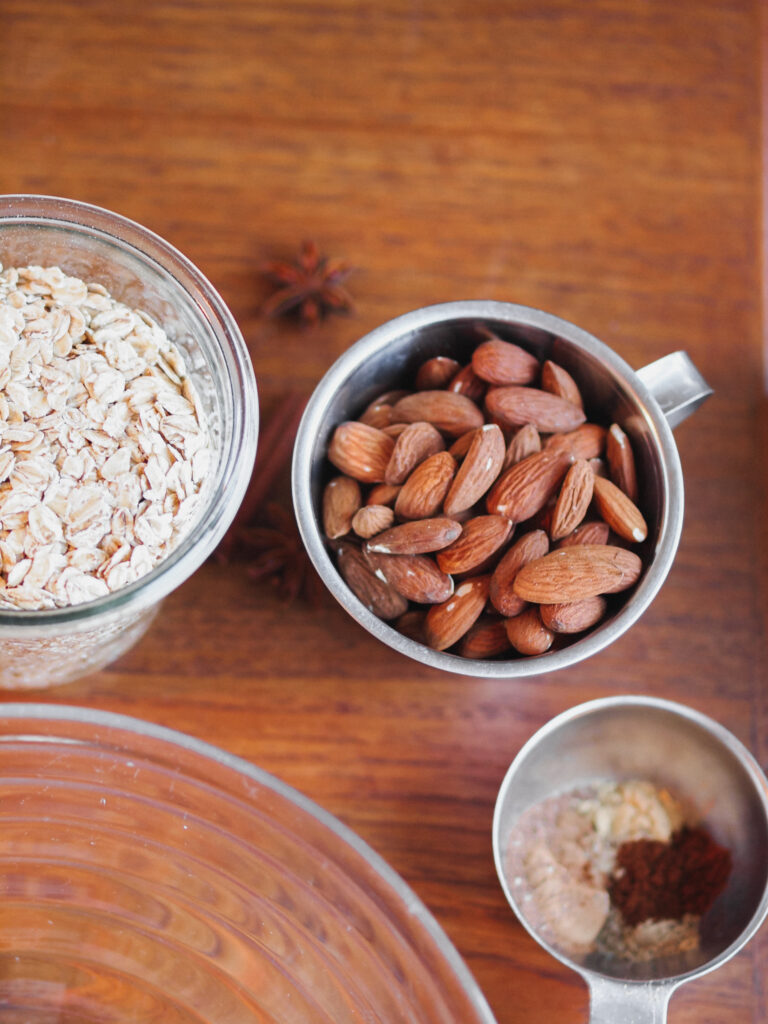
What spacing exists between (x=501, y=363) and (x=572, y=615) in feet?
0.52

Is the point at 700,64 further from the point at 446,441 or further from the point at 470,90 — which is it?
the point at 446,441

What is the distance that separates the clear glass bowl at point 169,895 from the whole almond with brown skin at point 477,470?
19 centimetres

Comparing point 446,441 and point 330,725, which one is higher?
point 446,441

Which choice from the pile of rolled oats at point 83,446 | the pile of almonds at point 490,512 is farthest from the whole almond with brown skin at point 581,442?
the pile of rolled oats at point 83,446

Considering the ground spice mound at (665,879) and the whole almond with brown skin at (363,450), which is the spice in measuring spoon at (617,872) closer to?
the ground spice mound at (665,879)

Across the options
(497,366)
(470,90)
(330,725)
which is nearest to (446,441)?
(497,366)

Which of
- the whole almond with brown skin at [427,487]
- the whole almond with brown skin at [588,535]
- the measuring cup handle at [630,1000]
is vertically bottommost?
the measuring cup handle at [630,1000]

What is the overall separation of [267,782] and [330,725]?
85mm

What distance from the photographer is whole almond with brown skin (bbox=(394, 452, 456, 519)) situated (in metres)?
0.55

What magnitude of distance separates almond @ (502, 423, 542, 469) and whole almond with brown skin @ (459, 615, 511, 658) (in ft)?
0.32

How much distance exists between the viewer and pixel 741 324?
69 centimetres

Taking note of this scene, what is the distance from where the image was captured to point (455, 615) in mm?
543

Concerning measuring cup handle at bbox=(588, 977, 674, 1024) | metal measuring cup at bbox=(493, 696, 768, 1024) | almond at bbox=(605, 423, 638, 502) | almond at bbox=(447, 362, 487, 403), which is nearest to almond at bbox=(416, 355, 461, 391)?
almond at bbox=(447, 362, 487, 403)

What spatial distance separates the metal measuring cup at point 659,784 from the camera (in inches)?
21.0
